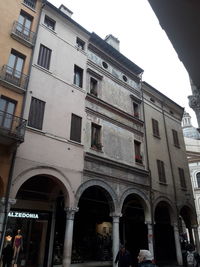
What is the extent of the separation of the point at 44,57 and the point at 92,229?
1088 centimetres

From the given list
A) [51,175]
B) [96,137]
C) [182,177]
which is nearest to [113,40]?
[96,137]

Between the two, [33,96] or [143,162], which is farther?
[143,162]

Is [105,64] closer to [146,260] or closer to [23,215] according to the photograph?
[23,215]

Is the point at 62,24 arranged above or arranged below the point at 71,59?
above

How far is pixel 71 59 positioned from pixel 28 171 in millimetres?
7982

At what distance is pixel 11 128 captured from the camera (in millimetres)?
10266

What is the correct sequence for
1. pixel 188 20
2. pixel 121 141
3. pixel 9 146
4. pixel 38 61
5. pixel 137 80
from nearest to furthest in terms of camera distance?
1. pixel 188 20
2. pixel 9 146
3. pixel 38 61
4. pixel 121 141
5. pixel 137 80

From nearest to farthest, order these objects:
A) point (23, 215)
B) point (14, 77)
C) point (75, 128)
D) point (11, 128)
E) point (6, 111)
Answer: point (11, 128) → point (6, 111) → point (23, 215) → point (14, 77) → point (75, 128)

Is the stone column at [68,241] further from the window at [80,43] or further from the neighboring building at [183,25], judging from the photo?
the window at [80,43]

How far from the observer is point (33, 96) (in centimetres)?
1208

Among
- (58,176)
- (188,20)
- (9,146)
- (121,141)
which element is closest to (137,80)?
(121,141)

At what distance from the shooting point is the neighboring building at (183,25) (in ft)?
9.51

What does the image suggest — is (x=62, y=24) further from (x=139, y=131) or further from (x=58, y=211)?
(x=58, y=211)

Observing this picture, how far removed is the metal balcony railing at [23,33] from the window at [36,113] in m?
3.47
